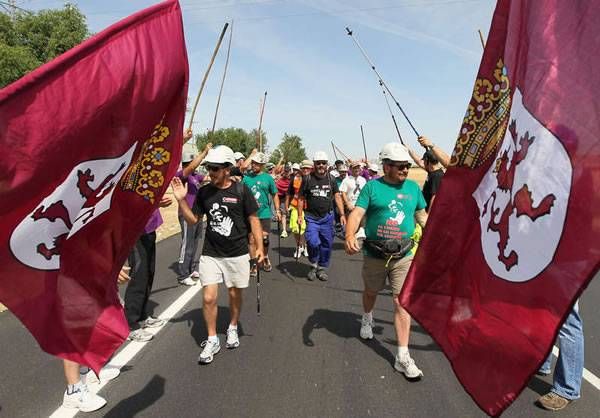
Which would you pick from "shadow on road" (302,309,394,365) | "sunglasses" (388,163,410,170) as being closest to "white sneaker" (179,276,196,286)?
"shadow on road" (302,309,394,365)

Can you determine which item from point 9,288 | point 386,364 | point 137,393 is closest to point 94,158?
point 9,288

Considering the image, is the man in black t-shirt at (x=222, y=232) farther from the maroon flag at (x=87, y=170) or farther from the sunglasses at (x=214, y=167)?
the maroon flag at (x=87, y=170)

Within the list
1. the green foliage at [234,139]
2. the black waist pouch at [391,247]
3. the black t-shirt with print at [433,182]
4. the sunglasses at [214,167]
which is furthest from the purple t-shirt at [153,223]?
the green foliage at [234,139]

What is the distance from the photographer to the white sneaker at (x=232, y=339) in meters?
4.36

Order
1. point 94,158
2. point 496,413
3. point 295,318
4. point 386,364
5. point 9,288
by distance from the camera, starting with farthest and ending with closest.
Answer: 1. point 295,318
2. point 386,364
3. point 94,158
4. point 9,288
5. point 496,413

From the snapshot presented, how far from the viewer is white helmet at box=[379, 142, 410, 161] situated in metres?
3.91

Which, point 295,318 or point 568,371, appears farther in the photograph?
point 295,318

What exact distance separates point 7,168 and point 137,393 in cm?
220

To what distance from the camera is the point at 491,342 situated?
6.00 ft

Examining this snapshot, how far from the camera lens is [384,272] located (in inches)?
169

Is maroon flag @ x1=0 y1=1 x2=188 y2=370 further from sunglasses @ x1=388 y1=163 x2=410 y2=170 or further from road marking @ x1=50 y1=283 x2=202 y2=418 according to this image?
sunglasses @ x1=388 y1=163 x2=410 y2=170

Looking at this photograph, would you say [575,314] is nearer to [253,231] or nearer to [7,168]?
[253,231]

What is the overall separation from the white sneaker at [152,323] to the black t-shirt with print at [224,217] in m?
1.27

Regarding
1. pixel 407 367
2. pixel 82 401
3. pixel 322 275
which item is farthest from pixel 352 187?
pixel 82 401
